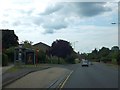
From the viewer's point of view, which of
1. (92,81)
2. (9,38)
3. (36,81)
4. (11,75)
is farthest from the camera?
(9,38)

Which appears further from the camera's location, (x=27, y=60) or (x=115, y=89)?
(x=27, y=60)

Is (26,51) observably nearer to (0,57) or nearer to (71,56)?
(0,57)

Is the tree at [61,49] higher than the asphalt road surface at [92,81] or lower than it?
higher

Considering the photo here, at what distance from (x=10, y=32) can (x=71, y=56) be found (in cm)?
2220

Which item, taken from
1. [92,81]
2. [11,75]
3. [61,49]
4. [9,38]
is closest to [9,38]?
[9,38]

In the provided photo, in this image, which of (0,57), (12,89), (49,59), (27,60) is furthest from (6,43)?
(12,89)

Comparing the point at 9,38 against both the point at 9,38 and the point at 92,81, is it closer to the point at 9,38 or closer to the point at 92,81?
the point at 9,38

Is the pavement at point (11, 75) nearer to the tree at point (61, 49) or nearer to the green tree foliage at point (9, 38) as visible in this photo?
the green tree foliage at point (9, 38)

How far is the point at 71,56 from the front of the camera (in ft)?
395

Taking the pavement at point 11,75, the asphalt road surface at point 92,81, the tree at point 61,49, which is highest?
the tree at point 61,49

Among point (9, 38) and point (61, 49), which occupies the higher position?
point (9, 38)

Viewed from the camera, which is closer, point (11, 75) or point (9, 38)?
point (11, 75)

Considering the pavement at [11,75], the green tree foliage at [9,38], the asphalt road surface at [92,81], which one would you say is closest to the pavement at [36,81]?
the pavement at [11,75]

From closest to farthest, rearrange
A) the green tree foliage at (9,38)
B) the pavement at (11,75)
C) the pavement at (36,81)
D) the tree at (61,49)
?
the pavement at (36,81) < the pavement at (11,75) < the green tree foliage at (9,38) < the tree at (61,49)
